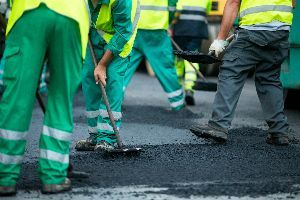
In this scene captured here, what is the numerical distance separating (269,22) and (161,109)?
3018mm

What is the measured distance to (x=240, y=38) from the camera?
22.3ft

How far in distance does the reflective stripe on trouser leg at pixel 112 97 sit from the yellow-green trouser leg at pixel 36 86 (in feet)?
4.39

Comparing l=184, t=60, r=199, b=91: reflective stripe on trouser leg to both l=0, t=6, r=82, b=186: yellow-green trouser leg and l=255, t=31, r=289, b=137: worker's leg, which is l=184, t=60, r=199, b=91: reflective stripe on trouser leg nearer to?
l=255, t=31, r=289, b=137: worker's leg

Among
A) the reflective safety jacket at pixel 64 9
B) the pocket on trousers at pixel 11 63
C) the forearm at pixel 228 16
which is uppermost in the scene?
the reflective safety jacket at pixel 64 9

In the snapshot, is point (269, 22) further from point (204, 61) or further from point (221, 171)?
point (221, 171)

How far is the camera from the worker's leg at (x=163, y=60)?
8867 mm

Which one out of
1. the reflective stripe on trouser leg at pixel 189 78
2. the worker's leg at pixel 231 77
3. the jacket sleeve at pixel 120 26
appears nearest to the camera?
the jacket sleeve at pixel 120 26

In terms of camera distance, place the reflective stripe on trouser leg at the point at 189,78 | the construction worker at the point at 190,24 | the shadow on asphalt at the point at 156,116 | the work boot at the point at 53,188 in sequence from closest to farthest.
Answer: the work boot at the point at 53,188 → the shadow on asphalt at the point at 156,116 → the reflective stripe on trouser leg at the point at 189,78 → the construction worker at the point at 190,24

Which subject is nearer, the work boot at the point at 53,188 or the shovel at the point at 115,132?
the work boot at the point at 53,188

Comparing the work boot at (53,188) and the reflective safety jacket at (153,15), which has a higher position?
the reflective safety jacket at (153,15)

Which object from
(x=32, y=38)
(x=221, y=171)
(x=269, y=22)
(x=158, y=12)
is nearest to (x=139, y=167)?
(x=221, y=171)

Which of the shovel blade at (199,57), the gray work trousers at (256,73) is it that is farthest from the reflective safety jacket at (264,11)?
the shovel blade at (199,57)

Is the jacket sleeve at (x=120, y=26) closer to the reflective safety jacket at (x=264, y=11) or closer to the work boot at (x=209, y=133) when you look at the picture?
the work boot at (x=209, y=133)

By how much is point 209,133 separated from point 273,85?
81 cm
